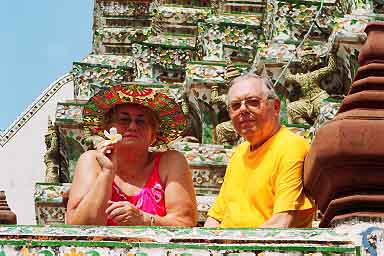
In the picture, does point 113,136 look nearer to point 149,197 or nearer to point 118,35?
point 149,197

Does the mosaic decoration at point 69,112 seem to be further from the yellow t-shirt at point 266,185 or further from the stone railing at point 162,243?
the stone railing at point 162,243

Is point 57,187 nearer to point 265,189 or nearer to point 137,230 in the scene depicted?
point 265,189

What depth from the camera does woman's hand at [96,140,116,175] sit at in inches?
185

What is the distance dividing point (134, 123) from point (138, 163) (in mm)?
183

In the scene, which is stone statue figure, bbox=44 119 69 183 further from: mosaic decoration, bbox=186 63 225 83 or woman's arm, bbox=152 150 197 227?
woman's arm, bbox=152 150 197 227

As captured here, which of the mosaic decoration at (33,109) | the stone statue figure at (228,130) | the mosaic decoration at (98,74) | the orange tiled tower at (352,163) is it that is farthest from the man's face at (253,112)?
the mosaic decoration at (33,109)

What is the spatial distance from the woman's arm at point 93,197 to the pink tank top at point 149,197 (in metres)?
0.18

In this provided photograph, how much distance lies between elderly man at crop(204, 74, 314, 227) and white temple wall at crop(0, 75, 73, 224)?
901 cm

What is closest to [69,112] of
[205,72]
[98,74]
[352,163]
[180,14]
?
[205,72]

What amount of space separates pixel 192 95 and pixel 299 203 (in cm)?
547

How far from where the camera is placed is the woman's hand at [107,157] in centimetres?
469

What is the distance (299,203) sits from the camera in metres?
4.48

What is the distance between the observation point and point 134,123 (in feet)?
16.7

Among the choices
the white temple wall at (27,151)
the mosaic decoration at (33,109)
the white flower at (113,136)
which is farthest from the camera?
the mosaic decoration at (33,109)
